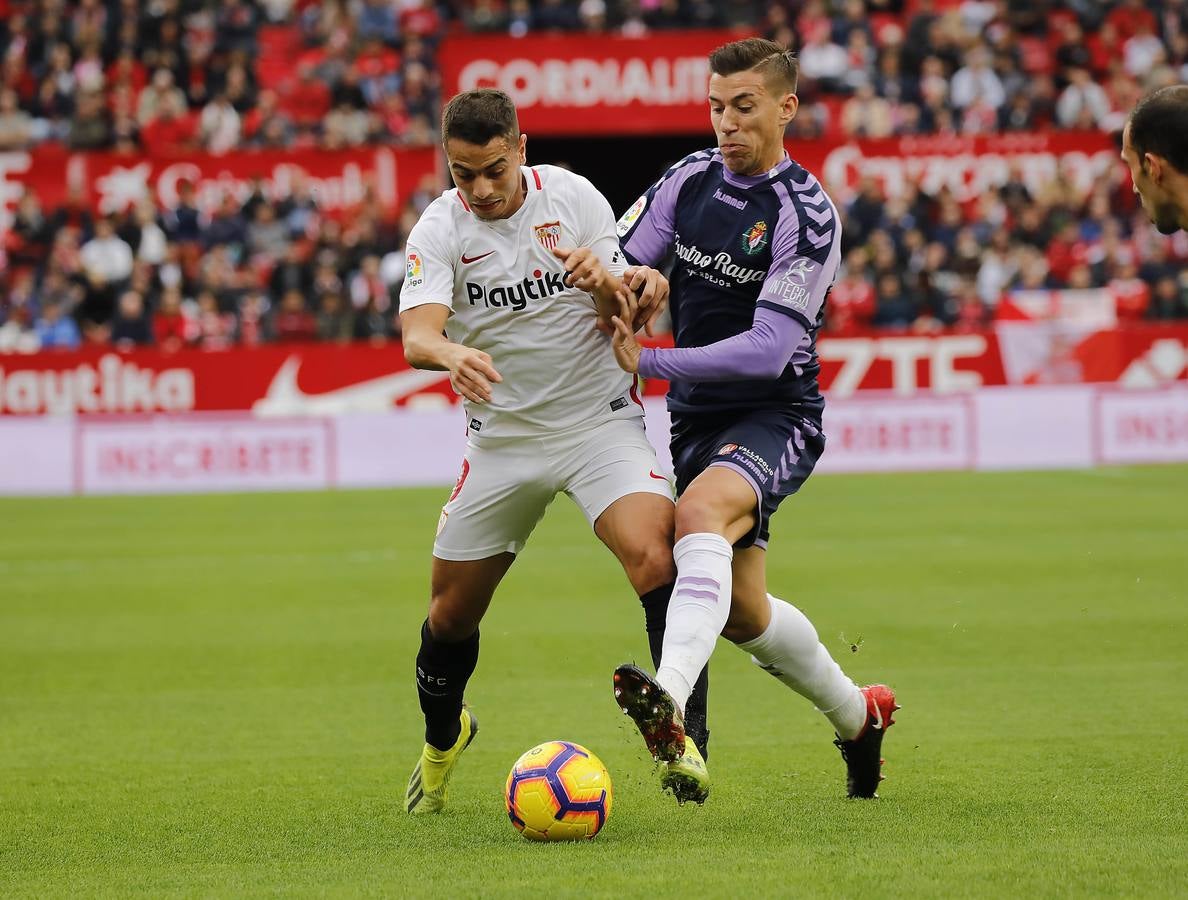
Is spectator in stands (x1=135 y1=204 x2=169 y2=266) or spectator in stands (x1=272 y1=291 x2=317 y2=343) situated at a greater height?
spectator in stands (x1=135 y1=204 x2=169 y2=266)

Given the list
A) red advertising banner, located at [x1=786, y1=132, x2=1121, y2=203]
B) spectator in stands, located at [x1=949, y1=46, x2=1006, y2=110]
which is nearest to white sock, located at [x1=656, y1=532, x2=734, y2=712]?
red advertising banner, located at [x1=786, y1=132, x2=1121, y2=203]

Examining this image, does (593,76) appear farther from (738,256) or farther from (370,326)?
(738,256)

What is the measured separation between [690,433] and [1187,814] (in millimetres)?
2052

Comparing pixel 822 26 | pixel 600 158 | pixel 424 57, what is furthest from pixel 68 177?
pixel 822 26

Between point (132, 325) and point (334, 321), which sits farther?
point (334, 321)

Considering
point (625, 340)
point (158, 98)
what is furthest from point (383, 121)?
point (625, 340)

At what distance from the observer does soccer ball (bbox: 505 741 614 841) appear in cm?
499

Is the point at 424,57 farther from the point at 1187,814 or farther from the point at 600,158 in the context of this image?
the point at 1187,814

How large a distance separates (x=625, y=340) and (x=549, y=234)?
1.55ft

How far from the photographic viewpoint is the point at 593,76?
24.2 m

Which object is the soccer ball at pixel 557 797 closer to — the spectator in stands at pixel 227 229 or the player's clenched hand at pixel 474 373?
the player's clenched hand at pixel 474 373

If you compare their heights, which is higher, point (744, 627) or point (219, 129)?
point (219, 129)

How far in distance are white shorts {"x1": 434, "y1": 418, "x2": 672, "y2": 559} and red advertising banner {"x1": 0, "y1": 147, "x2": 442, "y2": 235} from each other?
17.7 meters

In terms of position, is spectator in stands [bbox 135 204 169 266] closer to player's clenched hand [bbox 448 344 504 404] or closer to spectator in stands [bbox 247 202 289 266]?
spectator in stands [bbox 247 202 289 266]
